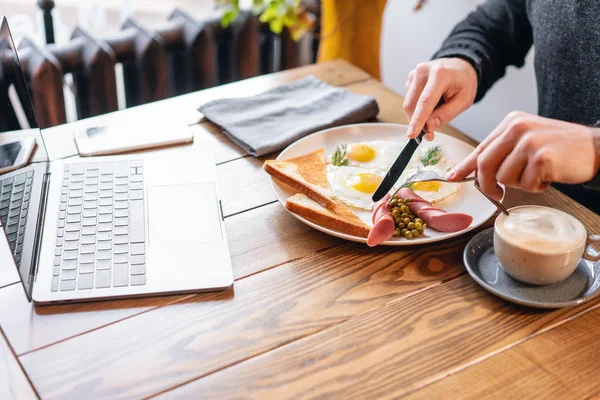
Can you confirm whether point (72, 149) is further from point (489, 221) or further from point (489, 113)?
point (489, 113)

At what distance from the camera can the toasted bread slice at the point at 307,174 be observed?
1.20 meters

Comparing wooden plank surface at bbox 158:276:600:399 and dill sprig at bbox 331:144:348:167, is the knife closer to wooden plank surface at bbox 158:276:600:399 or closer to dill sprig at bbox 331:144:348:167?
dill sprig at bbox 331:144:348:167

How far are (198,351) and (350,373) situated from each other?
0.22m

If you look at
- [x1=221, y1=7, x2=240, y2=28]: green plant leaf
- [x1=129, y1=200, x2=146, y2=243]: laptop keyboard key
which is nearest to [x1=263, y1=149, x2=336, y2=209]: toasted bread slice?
[x1=129, y1=200, x2=146, y2=243]: laptop keyboard key

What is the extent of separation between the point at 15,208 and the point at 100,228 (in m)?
0.14

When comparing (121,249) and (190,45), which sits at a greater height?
(121,249)

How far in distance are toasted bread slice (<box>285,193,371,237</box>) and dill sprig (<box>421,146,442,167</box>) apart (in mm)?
245

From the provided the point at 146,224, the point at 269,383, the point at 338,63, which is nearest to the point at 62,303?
the point at 146,224

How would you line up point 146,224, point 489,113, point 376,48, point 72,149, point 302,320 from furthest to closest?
point 489,113 → point 376,48 → point 72,149 → point 146,224 → point 302,320

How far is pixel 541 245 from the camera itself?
3.17ft

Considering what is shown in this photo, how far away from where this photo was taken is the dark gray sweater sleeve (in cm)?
153

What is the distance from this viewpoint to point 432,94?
4.18 feet

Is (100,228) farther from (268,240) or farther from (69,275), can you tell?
(268,240)

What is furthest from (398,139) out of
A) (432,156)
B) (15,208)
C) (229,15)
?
(229,15)
